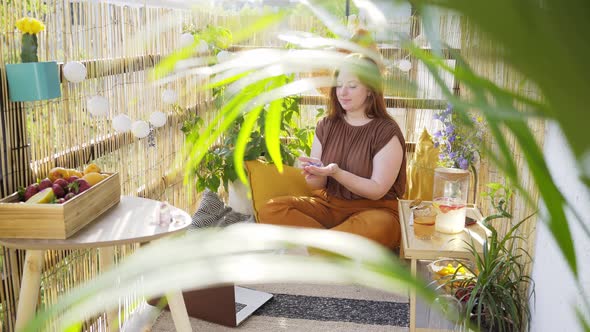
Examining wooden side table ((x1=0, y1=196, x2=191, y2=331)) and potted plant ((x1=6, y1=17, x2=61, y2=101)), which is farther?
potted plant ((x1=6, y1=17, x2=61, y2=101))

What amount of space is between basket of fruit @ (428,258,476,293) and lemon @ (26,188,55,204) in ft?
4.21

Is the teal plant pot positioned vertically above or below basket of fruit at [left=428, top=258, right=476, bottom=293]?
above

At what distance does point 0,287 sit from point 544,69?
6.77 ft

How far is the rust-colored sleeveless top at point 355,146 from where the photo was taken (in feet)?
11.0

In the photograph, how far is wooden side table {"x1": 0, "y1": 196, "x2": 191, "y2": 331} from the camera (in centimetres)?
172

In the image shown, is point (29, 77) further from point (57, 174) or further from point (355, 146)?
point (355, 146)

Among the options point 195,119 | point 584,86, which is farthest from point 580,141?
point 195,119

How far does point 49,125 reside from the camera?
2186mm

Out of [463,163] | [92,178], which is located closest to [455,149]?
[463,163]

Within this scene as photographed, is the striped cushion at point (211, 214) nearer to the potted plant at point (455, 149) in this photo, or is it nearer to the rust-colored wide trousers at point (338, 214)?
the rust-colored wide trousers at point (338, 214)

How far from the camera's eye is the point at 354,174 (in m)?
3.38

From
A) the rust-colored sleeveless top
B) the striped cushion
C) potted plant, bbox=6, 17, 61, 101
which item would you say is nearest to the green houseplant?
the striped cushion

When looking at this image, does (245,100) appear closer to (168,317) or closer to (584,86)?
(584,86)

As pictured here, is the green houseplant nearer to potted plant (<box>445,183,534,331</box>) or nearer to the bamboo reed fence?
the bamboo reed fence
